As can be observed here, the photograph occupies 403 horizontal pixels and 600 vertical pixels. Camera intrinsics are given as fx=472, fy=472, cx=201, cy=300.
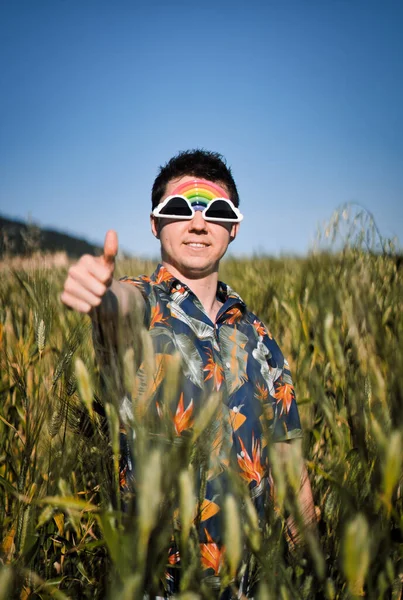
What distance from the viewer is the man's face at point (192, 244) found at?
1123 mm

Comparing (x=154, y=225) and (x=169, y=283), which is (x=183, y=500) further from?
(x=154, y=225)

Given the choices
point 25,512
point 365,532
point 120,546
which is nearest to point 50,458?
point 25,512

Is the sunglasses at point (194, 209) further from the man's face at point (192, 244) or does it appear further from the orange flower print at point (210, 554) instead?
the orange flower print at point (210, 554)

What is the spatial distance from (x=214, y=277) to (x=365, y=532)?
0.91 metres

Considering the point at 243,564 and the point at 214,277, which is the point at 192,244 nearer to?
the point at 214,277

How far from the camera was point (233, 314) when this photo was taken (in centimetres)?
117

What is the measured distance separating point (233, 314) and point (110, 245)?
619mm

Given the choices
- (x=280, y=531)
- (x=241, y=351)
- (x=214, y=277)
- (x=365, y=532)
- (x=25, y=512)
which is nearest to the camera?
(x=365, y=532)

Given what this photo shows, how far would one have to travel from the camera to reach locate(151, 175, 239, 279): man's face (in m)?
1.12

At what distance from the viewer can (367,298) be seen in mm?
767

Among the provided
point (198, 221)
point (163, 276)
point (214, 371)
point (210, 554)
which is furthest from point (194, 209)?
point (210, 554)

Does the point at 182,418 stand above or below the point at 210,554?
above

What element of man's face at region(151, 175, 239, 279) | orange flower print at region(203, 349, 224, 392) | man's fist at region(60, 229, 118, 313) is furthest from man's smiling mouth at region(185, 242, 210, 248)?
man's fist at region(60, 229, 118, 313)

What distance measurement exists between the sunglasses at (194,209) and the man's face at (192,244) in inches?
0.7
